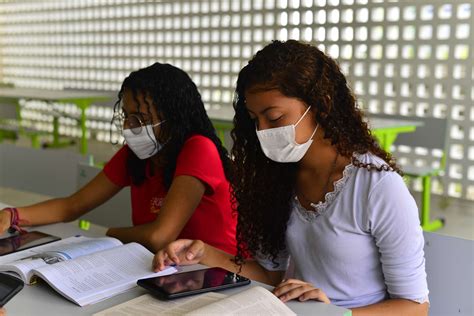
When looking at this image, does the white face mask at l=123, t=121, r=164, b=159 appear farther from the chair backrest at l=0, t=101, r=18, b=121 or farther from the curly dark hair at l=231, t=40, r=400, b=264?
the chair backrest at l=0, t=101, r=18, b=121

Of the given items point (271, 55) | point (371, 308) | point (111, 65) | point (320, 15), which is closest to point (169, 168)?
point (271, 55)

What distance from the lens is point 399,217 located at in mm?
1159

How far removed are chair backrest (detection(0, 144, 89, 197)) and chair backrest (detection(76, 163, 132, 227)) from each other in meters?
0.07

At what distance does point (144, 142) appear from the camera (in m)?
1.83

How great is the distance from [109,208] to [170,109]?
1.67 feet

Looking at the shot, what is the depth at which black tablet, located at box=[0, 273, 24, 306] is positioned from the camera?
103 cm

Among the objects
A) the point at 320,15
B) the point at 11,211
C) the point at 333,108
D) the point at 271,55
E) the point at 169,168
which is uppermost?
the point at 320,15

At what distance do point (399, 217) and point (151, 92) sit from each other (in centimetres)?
94

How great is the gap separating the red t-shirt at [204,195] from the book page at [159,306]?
66 cm

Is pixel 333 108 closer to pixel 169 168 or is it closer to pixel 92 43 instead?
pixel 169 168

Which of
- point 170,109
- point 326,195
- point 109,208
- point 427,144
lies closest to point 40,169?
point 109,208

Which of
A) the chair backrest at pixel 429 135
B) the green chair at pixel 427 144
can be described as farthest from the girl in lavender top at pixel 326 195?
the chair backrest at pixel 429 135

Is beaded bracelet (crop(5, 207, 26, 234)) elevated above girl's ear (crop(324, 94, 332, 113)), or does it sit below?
below

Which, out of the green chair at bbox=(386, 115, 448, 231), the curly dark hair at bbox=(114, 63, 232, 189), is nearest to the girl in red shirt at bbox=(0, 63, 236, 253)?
the curly dark hair at bbox=(114, 63, 232, 189)
